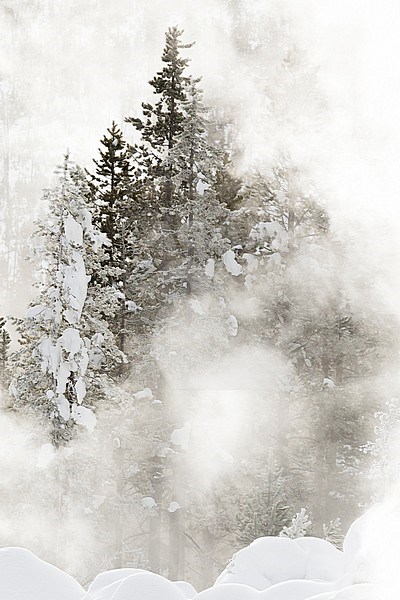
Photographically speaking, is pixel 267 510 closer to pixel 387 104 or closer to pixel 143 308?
pixel 143 308

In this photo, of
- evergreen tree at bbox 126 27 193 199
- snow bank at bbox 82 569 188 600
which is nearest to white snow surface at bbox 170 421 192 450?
evergreen tree at bbox 126 27 193 199

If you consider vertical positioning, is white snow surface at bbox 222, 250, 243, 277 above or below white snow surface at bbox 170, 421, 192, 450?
above

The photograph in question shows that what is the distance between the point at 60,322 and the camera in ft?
42.2

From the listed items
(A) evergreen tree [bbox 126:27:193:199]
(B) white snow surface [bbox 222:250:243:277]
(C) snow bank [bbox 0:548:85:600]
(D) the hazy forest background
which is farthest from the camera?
(B) white snow surface [bbox 222:250:243:277]

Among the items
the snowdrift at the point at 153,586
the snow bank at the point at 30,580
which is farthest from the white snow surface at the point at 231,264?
the snow bank at the point at 30,580

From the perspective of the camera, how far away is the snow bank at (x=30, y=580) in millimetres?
5406

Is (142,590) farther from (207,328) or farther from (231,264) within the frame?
(231,264)

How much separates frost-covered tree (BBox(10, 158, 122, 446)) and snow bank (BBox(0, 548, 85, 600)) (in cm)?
694

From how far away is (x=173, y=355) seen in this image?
15.4m

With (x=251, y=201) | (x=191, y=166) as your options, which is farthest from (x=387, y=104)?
(x=191, y=166)

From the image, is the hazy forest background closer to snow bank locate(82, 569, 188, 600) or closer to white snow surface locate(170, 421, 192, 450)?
white snow surface locate(170, 421, 192, 450)

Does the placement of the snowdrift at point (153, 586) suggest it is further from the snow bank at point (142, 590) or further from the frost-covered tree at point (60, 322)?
the frost-covered tree at point (60, 322)

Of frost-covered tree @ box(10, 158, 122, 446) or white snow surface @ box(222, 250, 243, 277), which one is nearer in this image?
frost-covered tree @ box(10, 158, 122, 446)

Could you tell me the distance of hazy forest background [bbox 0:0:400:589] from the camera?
515 inches
